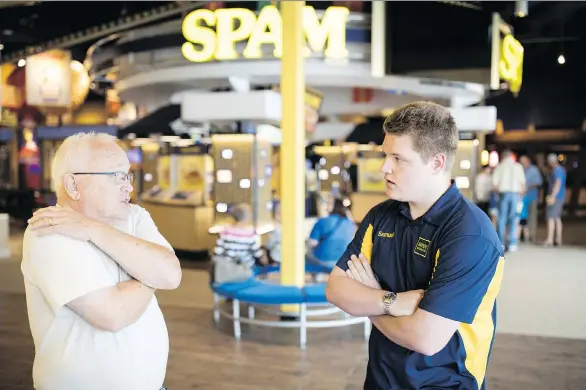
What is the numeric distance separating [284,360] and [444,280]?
11.0 ft

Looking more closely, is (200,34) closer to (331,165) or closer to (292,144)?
(292,144)

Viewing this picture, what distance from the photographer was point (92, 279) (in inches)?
65.1

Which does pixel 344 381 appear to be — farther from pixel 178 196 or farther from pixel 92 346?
pixel 178 196

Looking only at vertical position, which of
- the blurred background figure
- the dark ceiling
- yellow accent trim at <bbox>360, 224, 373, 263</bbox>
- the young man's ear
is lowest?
the blurred background figure

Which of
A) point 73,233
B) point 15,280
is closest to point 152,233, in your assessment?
point 73,233

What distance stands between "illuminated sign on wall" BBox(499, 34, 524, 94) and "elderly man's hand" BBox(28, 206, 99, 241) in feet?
28.8

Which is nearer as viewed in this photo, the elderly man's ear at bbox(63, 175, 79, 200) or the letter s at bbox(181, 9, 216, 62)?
the elderly man's ear at bbox(63, 175, 79, 200)

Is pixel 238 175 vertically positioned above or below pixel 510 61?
below

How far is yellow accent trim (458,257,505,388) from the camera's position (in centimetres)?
164

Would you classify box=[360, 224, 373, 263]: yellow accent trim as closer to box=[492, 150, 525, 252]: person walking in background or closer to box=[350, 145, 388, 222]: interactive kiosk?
box=[492, 150, 525, 252]: person walking in background

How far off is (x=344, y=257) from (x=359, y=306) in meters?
0.22

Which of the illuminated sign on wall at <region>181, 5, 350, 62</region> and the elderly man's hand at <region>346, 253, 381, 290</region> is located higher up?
the illuminated sign on wall at <region>181, 5, 350, 62</region>

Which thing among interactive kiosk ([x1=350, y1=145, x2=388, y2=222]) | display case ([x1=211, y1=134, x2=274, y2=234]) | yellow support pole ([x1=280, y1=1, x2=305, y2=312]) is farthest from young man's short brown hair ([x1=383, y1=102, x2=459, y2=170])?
interactive kiosk ([x1=350, y1=145, x2=388, y2=222])

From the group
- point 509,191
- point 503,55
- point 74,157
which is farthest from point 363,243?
point 509,191
